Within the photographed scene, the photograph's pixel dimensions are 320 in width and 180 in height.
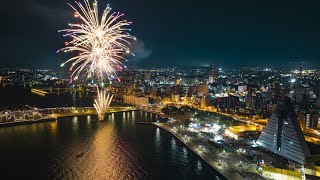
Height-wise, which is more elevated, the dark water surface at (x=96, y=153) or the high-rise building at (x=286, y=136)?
the high-rise building at (x=286, y=136)

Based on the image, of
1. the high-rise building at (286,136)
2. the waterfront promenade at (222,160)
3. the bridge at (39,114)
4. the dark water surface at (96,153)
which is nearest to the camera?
the waterfront promenade at (222,160)

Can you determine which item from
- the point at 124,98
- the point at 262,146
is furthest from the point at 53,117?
the point at 262,146

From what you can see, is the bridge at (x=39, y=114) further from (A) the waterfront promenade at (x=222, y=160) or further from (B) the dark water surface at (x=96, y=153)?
(A) the waterfront promenade at (x=222, y=160)

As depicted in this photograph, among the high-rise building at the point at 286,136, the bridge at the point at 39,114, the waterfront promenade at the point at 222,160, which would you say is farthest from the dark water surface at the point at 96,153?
the high-rise building at the point at 286,136

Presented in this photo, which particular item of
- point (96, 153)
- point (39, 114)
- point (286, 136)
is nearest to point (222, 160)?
point (286, 136)

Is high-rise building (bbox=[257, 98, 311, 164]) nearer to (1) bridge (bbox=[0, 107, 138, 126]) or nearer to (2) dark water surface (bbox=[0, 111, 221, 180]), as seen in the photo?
(2) dark water surface (bbox=[0, 111, 221, 180])

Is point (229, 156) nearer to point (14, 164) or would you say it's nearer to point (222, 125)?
point (222, 125)

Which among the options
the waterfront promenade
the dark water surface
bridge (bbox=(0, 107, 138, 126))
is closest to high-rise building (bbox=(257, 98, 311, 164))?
the waterfront promenade
